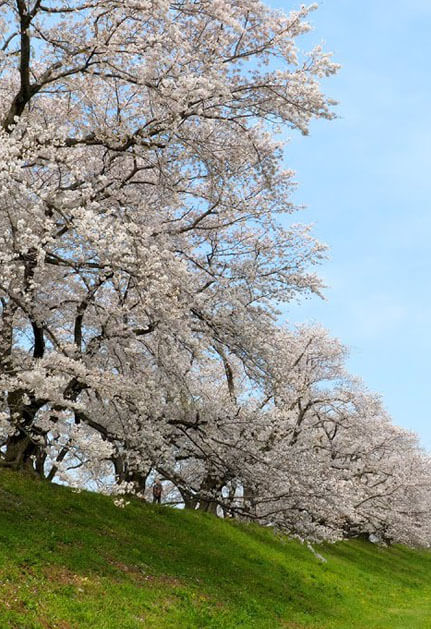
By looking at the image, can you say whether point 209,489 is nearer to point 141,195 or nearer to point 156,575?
point 156,575

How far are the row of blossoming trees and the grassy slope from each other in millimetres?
1830

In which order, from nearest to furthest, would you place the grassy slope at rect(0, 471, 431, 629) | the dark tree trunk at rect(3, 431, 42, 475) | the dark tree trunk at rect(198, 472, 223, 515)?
the grassy slope at rect(0, 471, 431, 629), the dark tree trunk at rect(198, 472, 223, 515), the dark tree trunk at rect(3, 431, 42, 475)

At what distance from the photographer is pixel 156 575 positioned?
50.5ft

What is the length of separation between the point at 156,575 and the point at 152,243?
7.79 metres

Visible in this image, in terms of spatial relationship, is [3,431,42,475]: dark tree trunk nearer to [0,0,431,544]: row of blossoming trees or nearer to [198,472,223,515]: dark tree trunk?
[0,0,431,544]: row of blossoming trees

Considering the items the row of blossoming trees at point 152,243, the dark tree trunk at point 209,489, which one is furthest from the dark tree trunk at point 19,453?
the dark tree trunk at point 209,489

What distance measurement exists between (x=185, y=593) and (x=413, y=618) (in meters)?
10.9

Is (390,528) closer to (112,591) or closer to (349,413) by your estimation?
(349,413)

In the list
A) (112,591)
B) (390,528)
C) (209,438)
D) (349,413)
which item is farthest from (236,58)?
(390,528)

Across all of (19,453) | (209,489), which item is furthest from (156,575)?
(209,489)

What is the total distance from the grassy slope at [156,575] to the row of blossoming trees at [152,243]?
72.1 inches

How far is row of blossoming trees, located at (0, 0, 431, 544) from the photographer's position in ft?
41.2

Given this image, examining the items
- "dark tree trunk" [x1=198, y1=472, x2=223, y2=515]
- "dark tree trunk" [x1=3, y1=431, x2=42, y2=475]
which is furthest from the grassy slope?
"dark tree trunk" [x1=198, y1=472, x2=223, y2=515]

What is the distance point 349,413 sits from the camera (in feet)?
113
